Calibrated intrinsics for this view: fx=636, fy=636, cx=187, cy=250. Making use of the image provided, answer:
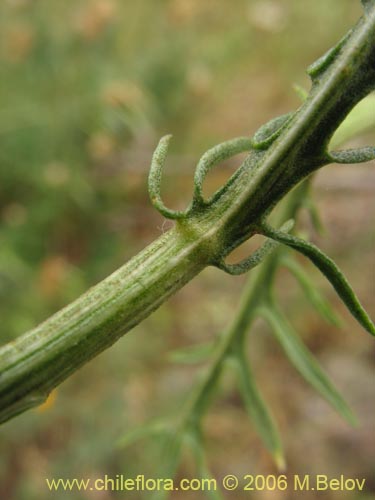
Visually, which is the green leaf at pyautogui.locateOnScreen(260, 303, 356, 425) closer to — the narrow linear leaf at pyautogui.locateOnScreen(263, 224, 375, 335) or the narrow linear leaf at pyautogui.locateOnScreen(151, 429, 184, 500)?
the narrow linear leaf at pyautogui.locateOnScreen(151, 429, 184, 500)

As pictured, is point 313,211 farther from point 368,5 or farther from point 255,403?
point 368,5

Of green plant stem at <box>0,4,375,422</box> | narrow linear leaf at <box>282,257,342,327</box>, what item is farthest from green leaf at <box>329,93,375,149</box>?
green plant stem at <box>0,4,375,422</box>

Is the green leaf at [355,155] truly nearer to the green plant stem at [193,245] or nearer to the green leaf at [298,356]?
the green plant stem at [193,245]

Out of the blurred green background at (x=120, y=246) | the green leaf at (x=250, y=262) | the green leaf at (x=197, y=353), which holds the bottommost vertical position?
the green leaf at (x=250, y=262)

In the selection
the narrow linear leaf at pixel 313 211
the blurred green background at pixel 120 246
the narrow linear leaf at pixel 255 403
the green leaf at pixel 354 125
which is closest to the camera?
the green leaf at pixel 354 125

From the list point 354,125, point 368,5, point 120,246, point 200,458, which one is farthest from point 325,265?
point 120,246

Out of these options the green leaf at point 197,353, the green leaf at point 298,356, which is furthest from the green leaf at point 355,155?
the green leaf at point 197,353
